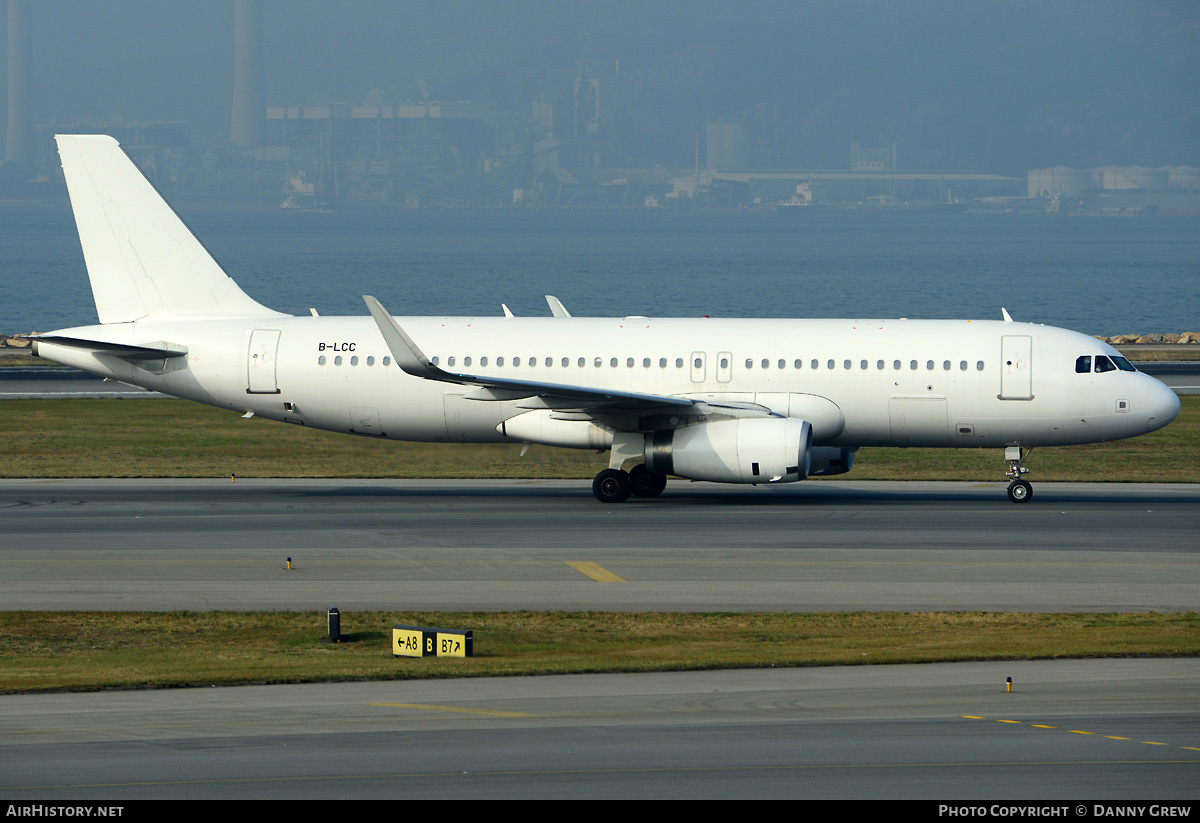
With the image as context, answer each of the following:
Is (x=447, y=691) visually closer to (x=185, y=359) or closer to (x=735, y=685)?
(x=735, y=685)

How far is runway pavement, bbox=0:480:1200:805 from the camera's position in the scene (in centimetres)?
1473

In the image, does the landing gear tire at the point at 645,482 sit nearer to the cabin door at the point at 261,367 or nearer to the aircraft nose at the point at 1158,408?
the cabin door at the point at 261,367

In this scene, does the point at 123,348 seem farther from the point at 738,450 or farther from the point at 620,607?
the point at 620,607

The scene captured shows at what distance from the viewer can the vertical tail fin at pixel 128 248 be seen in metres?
37.7

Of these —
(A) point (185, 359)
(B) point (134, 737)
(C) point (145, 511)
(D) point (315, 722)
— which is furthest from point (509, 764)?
(A) point (185, 359)

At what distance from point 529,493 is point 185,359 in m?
9.66

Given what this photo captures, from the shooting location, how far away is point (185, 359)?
121ft

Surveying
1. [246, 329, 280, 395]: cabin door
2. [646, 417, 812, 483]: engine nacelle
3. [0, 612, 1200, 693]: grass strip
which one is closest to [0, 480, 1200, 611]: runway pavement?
[0, 612, 1200, 693]: grass strip

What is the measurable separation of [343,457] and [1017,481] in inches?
801

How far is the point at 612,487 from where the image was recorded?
35594mm

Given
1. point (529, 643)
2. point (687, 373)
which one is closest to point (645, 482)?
point (687, 373)

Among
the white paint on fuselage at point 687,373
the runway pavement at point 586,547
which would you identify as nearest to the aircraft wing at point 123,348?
the white paint on fuselage at point 687,373

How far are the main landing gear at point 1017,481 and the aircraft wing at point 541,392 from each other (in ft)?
21.4

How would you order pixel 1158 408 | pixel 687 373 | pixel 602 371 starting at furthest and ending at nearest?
pixel 602 371 < pixel 687 373 < pixel 1158 408
